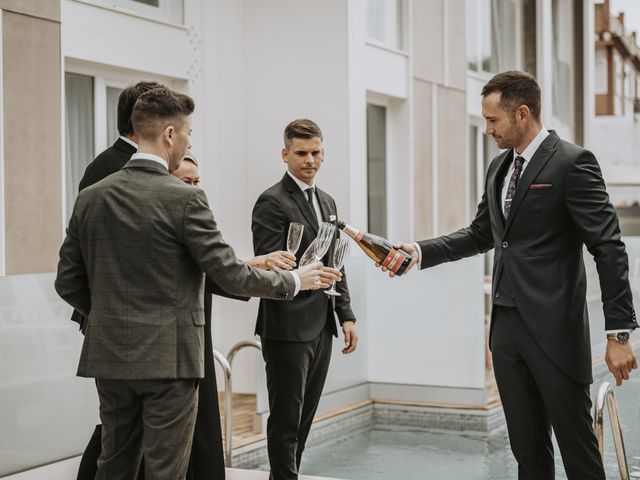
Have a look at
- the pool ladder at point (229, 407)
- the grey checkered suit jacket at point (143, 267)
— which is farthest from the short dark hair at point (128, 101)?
the pool ladder at point (229, 407)

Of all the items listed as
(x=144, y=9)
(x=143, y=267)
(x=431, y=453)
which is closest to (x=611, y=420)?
(x=431, y=453)

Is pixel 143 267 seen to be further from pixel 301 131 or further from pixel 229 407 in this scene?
pixel 229 407

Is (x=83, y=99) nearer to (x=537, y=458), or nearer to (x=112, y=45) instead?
(x=112, y=45)

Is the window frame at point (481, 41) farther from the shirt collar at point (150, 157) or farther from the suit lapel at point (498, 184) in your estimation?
the shirt collar at point (150, 157)

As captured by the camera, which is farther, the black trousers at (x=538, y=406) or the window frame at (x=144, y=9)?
the window frame at (x=144, y=9)

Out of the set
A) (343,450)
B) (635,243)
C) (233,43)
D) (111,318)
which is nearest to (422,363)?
(343,450)

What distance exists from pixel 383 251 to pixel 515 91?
1.03 metres

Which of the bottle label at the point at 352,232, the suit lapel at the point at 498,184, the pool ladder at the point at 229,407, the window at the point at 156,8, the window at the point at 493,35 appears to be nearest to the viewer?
the suit lapel at the point at 498,184

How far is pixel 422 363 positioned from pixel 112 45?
305 centimetres

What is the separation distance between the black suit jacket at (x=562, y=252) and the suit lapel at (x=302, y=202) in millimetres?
966

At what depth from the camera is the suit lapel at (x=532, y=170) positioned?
3168mm

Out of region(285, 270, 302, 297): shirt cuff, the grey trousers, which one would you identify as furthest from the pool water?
the grey trousers

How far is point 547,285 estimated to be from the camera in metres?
3.16

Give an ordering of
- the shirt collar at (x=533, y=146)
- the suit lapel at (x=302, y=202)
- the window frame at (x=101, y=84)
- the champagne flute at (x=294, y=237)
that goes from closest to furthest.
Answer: the shirt collar at (x=533, y=146) < the champagne flute at (x=294, y=237) < the suit lapel at (x=302, y=202) < the window frame at (x=101, y=84)
